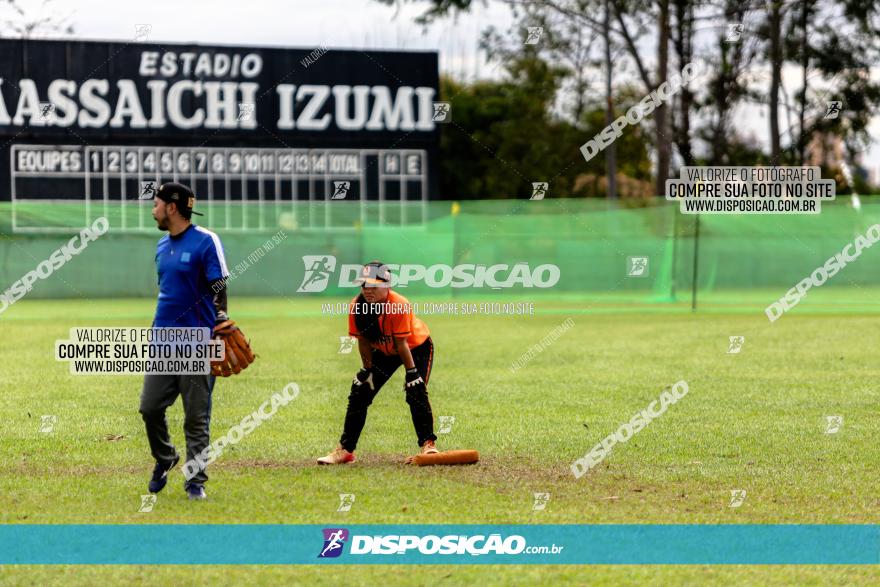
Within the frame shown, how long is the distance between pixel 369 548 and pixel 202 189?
90.0 ft

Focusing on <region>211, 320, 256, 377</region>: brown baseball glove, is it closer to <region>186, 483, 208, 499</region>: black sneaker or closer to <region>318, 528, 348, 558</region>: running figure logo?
<region>186, 483, 208, 499</region>: black sneaker

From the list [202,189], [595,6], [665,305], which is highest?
[595,6]

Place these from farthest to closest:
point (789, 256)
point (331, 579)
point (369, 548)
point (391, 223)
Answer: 1. point (391, 223)
2. point (789, 256)
3. point (369, 548)
4. point (331, 579)

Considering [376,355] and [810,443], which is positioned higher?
[376,355]

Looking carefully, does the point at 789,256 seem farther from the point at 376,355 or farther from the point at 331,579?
the point at 331,579

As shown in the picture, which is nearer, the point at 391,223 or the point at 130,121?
the point at 391,223

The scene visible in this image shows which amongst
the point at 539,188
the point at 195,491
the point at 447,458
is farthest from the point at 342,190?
the point at 195,491

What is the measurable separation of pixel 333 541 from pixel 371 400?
2.66m

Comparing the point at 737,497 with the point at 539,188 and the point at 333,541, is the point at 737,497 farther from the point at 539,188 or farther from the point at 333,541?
the point at 539,188

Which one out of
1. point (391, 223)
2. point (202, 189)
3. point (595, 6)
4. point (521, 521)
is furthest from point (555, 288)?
point (521, 521)

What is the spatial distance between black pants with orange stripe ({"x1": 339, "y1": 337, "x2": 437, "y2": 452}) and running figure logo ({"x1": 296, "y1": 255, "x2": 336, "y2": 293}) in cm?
1900

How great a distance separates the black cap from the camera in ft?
27.8

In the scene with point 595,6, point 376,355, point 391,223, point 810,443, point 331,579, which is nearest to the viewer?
point 331,579

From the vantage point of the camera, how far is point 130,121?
33094 millimetres
